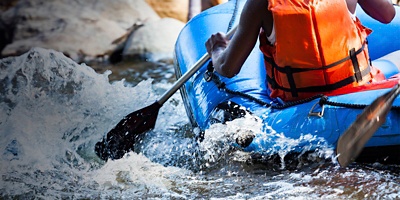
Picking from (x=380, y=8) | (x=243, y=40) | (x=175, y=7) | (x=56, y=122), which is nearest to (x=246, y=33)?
(x=243, y=40)

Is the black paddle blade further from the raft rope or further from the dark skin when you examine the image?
the dark skin

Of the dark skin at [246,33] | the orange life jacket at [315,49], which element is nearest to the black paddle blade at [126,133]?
the dark skin at [246,33]

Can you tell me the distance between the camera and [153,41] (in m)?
6.21

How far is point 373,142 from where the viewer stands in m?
2.77

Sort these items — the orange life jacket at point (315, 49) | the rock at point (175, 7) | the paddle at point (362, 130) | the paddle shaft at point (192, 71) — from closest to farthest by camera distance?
1. the paddle at point (362, 130)
2. the orange life jacket at point (315, 49)
3. the paddle shaft at point (192, 71)
4. the rock at point (175, 7)

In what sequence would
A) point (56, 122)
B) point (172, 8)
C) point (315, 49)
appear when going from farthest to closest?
1. point (172, 8)
2. point (56, 122)
3. point (315, 49)

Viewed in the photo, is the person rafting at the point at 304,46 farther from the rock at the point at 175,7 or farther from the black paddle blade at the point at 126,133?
the rock at the point at 175,7

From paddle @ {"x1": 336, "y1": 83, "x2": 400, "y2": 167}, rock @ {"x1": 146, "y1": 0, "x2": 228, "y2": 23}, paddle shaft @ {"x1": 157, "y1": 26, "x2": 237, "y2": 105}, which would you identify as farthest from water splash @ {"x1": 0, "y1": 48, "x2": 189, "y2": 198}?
rock @ {"x1": 146, "y1": 0, "x2": 228, "y2": 23}

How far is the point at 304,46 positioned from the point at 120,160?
115cm

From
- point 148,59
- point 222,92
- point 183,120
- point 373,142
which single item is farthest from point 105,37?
point 373,142

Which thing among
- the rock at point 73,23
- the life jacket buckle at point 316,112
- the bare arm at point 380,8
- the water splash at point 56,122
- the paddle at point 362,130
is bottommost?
the rock at point 73,23

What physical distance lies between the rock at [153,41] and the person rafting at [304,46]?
3.02m

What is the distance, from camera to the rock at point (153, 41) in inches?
241

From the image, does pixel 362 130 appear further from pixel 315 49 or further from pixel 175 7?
pixel 175 7
